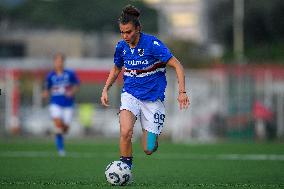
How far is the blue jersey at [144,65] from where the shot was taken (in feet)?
47.2

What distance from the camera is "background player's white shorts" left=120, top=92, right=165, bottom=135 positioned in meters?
14.5

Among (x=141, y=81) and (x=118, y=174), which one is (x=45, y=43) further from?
(x=118, y=174)

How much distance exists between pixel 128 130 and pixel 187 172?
154 inches

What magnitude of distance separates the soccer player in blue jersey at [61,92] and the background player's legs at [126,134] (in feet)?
37.2

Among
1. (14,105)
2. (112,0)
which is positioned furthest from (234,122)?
(112,0)

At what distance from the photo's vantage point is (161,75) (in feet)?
48.5

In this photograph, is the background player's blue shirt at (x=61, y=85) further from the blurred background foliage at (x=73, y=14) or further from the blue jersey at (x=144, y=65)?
the blurred background foliage at (x=73, y=14)

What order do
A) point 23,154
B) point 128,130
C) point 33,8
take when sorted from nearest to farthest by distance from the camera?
point 128,130 → point 23,154 → point 33,8

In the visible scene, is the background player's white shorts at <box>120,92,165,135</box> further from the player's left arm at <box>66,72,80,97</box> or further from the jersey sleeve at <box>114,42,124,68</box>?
the player's left arm at <box>66,72,80,97</box>

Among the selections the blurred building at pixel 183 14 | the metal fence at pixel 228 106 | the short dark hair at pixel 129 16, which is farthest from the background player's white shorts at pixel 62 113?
the blurred building at pixel 183 14

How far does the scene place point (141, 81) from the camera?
14.6 meters

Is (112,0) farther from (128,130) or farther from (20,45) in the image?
(128,130)

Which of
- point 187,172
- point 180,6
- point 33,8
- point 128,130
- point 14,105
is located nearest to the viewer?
point 128,130

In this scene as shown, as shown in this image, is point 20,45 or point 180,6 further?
point 180,6
